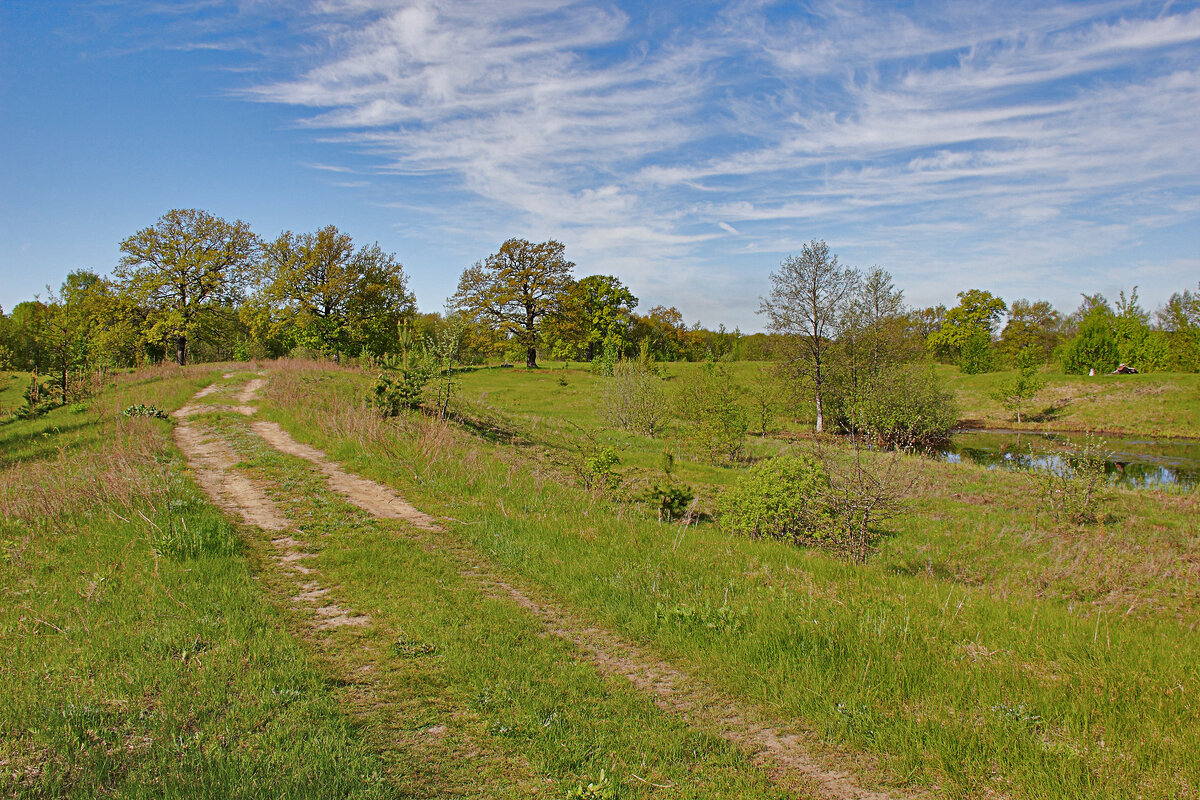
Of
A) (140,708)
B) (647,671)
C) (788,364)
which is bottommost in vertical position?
(647,671)

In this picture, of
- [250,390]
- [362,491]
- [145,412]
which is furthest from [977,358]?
[145,412]

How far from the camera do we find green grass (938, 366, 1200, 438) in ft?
132

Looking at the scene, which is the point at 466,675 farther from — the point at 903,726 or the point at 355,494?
the point at 355,494

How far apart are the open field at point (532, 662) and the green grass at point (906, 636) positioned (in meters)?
0.02

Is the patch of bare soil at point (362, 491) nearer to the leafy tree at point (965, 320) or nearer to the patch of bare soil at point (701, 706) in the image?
the patch of bare soil at point (701, 706)

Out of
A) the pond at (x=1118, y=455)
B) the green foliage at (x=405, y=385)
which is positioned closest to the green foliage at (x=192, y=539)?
the green foliage at (x=405, y=385)

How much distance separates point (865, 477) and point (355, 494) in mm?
8031

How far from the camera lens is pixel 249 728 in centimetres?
356

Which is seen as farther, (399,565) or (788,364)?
(788,364)

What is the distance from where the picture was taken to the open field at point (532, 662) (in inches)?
128

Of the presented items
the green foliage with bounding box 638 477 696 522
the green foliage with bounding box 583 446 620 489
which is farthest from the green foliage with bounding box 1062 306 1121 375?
the green foliage with bounding box 583 446 620 489

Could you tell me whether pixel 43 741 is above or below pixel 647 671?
above

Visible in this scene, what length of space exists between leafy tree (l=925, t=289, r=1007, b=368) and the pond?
4673 cm

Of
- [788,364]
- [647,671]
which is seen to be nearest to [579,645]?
[647,671]
